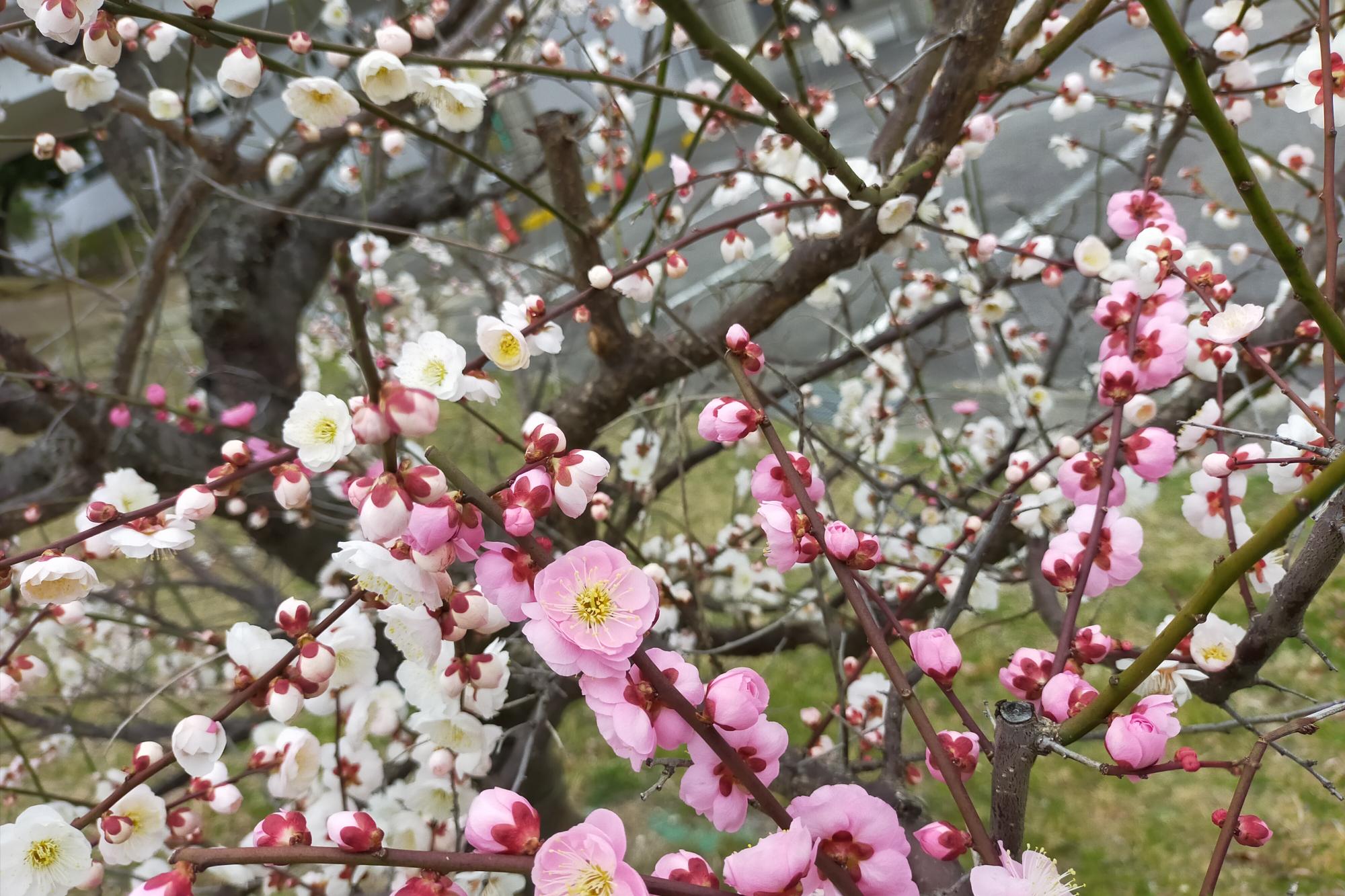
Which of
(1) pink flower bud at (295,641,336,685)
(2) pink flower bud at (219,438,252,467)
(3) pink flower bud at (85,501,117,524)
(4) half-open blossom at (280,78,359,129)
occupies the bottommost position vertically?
(1) pink flower bud at (295,641,336,685)

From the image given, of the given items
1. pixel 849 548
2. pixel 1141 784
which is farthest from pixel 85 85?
pixel 1141 784

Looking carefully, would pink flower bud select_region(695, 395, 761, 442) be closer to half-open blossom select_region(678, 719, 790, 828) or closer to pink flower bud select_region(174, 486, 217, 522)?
half-open blossom select_region(678, 719, 790, 828)

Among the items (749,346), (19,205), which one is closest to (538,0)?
(749,346)

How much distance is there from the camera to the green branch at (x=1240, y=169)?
36 centimetres

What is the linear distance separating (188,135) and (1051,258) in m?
1.10

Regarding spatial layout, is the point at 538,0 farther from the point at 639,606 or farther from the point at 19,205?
the point at 19,205

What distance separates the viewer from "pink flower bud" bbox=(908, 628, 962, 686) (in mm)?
412

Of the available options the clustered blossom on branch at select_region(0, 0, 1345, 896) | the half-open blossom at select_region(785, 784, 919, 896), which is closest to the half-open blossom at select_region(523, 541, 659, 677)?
the clustered blossom on branch at select_region(0, 0, 1345, 896)

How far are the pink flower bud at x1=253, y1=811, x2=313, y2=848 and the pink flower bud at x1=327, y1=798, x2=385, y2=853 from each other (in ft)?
0.05

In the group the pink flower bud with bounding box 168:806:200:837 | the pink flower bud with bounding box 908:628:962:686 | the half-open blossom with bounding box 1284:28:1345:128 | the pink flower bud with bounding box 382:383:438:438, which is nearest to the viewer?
the pink flower bud with bounding box 382:383:438:438

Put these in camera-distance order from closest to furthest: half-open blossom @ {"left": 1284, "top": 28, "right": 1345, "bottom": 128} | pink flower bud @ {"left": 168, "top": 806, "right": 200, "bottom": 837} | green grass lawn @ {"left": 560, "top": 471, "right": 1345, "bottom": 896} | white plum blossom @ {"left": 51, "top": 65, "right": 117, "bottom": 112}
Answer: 1. half-open blossom @ {"left": 1284, "top": 28, "right": 1345, "bottom": 128}
2. pink flower bud @ {"left": 168, "top": 806, "right": 200, "bottom": 837}
3. white plum blossom @ {"left": 51, "top": 65, "right": 117, "bottom": 112}
4. green grass lawn @ {"left": 560, "top": 471, "right": 1345, "bottom": 896}

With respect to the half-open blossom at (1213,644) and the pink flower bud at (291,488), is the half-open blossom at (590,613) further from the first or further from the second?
the half-open blossom at (1213,644)

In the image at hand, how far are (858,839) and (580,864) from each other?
0.12 metres

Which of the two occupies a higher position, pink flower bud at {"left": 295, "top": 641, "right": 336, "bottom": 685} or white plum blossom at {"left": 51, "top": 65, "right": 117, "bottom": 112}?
white plum blossom at {"left": 51, "top": 65, "right": 117, "bottom": 112}
